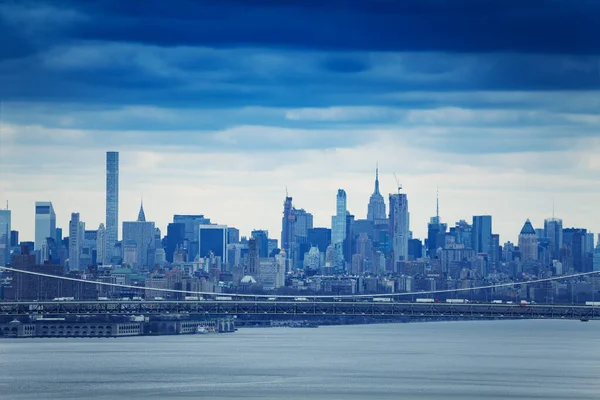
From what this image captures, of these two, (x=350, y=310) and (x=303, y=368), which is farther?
(x=350, y=310)

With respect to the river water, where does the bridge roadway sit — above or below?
above

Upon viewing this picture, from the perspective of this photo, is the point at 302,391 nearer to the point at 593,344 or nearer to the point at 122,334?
the point at 593,344

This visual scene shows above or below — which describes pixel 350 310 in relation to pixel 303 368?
above

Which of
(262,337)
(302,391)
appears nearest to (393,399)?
(302,391)

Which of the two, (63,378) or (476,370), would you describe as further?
(476,370)

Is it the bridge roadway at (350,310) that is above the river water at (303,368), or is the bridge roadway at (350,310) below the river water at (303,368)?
above

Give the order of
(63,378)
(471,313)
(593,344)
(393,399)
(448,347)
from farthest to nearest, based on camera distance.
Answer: (593,344), (448,347), (471,313), (63,378), (393,399)

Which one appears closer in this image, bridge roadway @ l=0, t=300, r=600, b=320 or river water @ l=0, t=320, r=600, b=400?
river water @ l=0, t=320, r=600, b=400

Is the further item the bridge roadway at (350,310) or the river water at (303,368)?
the bridge roadway at (350,310)
